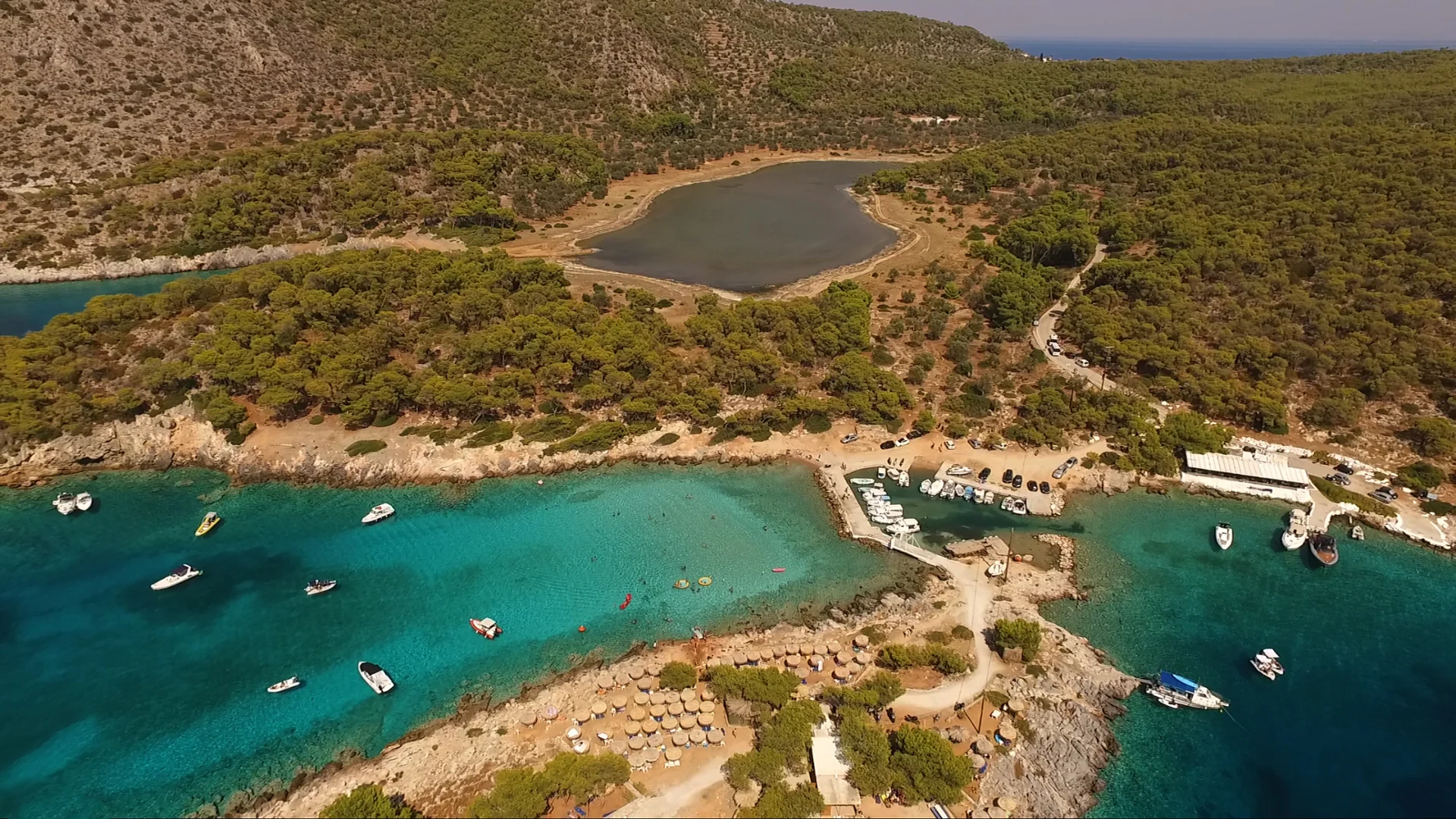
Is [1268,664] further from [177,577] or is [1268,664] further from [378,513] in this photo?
[177,577]

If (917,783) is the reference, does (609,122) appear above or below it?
above

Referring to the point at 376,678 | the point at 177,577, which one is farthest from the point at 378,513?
the point at 376,678

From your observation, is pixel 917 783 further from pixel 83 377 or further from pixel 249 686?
pixel 83 377

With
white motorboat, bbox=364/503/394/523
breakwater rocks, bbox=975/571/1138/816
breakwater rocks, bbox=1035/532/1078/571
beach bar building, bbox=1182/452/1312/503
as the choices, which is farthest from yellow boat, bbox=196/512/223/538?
beach bar building, bbox=1182/452/1312/503

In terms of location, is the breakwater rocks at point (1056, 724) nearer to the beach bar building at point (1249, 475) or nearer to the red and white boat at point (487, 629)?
the beach bar building at point (1249, 475)

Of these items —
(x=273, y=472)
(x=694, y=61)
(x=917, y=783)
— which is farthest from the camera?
(x=694, y=61)

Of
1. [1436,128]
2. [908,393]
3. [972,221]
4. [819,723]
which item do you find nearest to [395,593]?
[819,723]
